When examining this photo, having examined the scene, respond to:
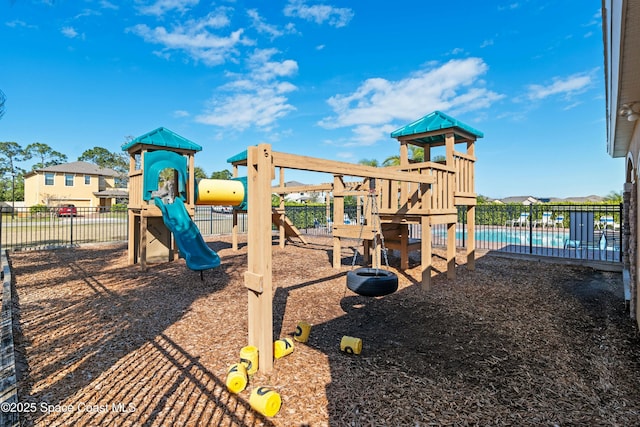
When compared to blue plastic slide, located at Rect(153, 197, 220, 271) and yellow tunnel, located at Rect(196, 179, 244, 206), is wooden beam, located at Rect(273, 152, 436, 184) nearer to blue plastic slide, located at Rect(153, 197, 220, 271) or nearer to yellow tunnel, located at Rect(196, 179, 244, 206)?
blue plastic slide, located at Rect(153, 197, 220, 271)

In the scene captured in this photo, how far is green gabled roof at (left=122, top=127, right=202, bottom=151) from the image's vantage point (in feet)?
30.0

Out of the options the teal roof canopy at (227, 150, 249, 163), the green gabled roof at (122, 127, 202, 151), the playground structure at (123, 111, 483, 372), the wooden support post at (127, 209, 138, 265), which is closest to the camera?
the playground structure at (123, 111, 483, 372)

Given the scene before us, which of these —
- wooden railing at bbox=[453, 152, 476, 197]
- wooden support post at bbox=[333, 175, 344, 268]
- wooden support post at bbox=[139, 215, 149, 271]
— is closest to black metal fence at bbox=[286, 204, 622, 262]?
wooden railing at bbox=[453, 152, 476, 197]

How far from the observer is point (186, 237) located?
7.98 m

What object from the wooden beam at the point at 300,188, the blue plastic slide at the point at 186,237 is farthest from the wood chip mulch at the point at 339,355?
the wooden beam at the point at 300,188

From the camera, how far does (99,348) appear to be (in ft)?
13.0

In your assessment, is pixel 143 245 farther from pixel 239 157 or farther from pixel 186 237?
pixel 239 157

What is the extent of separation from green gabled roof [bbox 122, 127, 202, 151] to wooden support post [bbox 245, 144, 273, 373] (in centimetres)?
683

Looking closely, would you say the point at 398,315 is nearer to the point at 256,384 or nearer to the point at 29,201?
the point at 256,384

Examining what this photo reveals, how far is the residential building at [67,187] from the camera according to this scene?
42344 millimetres

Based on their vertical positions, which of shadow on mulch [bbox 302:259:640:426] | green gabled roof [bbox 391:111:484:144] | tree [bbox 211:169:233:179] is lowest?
shadow on mulch [bbox 302:259:640:426]

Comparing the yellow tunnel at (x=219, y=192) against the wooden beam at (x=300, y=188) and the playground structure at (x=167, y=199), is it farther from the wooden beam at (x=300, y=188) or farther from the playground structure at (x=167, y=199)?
the wooden beam at (x=300, y=188)

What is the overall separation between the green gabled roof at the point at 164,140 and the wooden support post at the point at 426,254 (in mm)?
6884

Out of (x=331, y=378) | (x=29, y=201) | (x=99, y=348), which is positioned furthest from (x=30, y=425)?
(x=29, y=201)
